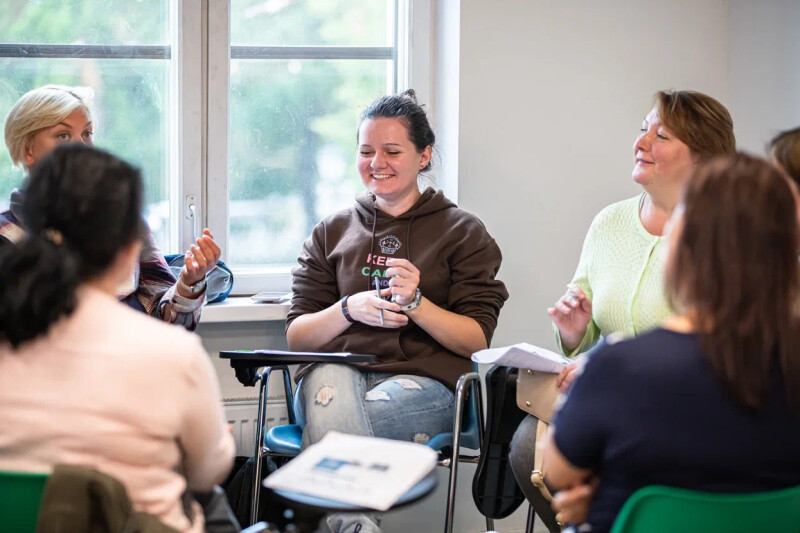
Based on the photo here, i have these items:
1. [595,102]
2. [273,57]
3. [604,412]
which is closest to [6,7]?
[273,57]

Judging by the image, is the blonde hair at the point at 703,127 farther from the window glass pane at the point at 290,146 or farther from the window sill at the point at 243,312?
the window sill at the point at 243,312

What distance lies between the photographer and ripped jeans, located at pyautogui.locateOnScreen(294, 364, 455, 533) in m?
2.46

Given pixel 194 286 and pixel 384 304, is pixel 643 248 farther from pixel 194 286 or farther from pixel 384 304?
pixel 194 286

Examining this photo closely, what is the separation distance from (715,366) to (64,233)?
37.1 inches

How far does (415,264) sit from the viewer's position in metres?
2.75

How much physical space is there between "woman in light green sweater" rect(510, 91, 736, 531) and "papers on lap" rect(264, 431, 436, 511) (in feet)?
3.21

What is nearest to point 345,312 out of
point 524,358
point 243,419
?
point 524,358

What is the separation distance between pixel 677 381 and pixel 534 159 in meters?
1.98

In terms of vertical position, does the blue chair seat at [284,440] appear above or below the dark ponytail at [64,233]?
below

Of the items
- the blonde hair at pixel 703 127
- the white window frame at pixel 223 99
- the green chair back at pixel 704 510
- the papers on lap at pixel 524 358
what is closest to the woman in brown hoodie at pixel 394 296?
the papers on lap at pixel 524 358

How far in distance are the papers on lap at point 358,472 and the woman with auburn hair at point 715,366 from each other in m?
0.26

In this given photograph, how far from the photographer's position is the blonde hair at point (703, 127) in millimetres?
2479

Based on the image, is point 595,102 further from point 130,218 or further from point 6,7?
point 130,218

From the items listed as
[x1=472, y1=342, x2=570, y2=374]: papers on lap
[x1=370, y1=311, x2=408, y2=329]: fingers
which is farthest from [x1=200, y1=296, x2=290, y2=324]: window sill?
[x1=472, y1=342, x2=570, y2=374]: papers on lap
